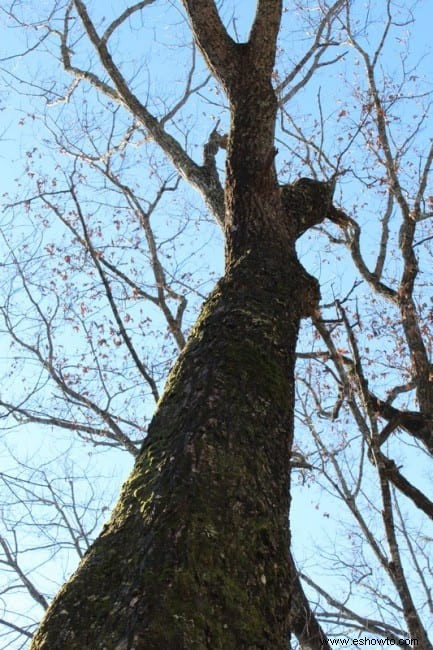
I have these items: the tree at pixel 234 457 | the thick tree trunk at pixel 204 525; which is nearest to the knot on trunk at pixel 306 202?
the tree at pixel 234 457

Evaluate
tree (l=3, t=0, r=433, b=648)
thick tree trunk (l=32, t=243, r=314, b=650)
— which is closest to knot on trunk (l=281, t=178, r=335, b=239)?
tree (l=3, t=0, r=433, b=648)

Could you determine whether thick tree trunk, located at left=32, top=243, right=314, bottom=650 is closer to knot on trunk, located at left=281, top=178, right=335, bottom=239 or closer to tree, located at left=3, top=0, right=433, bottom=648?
tree, located at left=3, top=0, right=433, bottom=648

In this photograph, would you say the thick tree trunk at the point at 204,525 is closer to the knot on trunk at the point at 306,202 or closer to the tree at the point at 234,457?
the tree at the point at 234,457

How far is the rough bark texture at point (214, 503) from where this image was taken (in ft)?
5.15

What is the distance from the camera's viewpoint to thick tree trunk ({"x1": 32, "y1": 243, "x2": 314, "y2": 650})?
5.11 feet

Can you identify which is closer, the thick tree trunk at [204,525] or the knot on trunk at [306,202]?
the thick tree trunk at [204,525]

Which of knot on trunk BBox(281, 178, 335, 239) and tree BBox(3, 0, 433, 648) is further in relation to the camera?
knot on trunk BBox(281, 178, 335, 239)

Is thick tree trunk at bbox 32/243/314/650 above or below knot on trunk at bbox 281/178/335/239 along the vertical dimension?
below

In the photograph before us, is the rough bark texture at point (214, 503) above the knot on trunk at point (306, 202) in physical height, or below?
below

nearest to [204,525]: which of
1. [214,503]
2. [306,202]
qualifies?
[214,503]

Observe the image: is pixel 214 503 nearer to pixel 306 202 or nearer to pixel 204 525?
pixel 204 525

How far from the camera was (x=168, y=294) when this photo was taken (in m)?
7.58

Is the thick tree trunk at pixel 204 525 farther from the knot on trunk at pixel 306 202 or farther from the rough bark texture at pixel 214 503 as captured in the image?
the knot on trunk at pixel 306 202

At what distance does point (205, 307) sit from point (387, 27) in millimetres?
7718
